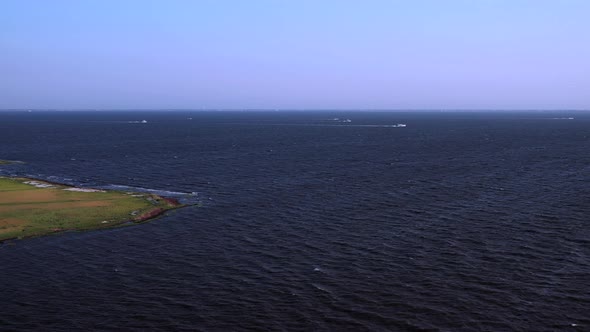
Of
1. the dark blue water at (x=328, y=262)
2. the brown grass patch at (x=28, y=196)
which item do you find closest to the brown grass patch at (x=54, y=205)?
the brown grass patch at (x=28, y=196)

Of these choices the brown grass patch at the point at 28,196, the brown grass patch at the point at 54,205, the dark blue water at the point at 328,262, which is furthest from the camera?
the brown grass patch at the point at 28,196

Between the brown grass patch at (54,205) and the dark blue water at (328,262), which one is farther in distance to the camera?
the brown grass patch at (54,205)

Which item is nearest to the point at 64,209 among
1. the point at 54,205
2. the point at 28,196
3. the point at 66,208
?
the point at 66,208

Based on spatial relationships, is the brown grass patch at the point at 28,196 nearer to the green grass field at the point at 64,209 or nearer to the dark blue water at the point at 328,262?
the green grass field at the point at 64,209

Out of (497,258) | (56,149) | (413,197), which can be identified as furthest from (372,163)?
(56,149)

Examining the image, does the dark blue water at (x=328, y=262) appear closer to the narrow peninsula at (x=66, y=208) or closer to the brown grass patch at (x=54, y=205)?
the narrow peninsula at (x=66, y=208)

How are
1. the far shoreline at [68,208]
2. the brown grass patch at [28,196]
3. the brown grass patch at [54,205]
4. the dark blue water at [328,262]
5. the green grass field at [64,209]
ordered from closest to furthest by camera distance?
the dark blue water at [328,262], the far shoreline at [68,208], the green grass field at [64,209], the brown grass patch at [54,205], the brown grass patch at [28,196]

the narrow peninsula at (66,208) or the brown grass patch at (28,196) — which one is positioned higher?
the brown grass patch at (28,196)
